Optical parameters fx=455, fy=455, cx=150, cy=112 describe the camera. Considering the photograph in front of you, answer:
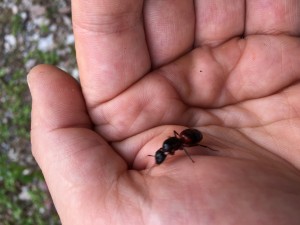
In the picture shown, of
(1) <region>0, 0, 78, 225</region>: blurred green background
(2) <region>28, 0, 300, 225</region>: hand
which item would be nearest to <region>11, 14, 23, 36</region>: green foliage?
(1) <region>0, 0, 78, 225</region>: blurred green background

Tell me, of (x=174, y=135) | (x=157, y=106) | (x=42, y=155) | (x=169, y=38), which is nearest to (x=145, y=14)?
(x=169, y=38)

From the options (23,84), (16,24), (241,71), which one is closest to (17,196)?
(23,84)

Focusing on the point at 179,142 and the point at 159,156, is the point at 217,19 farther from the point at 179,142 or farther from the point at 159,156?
the point at 159,156

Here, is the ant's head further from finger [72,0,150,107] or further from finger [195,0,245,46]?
finger [195,0,245,46]

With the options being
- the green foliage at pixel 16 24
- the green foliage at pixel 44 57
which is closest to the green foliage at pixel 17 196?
the green foliage at pixel 44 57

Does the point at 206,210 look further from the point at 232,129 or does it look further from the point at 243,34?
the point at 243,34
